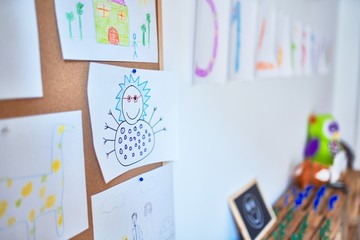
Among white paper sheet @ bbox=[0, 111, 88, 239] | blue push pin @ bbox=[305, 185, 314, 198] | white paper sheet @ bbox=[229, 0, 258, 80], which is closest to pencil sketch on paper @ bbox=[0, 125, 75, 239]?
white paper sheet @ bbox=[0, 111, 88, 239]

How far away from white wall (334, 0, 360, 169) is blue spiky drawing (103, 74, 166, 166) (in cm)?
271

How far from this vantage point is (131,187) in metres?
0.67

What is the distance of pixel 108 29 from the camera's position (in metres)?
0.57

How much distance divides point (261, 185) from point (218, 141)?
0.51 meters

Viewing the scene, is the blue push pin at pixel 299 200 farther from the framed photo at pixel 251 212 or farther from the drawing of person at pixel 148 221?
the drawing of person at pixel 148 221

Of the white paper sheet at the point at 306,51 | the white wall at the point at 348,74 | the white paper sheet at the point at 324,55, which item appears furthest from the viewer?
the white wall at the point at 348,74

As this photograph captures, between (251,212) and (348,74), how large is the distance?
7.61 ft

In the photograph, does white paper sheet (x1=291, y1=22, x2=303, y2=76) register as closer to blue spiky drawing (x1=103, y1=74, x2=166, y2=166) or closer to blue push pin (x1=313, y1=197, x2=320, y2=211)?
blue push pin (x1=313, y1=197, x2=320, y2=211)

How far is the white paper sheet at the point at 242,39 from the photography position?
41.3 inches

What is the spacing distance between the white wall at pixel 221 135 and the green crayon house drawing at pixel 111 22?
0.49 ft

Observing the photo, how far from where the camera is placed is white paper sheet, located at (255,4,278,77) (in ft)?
4.09

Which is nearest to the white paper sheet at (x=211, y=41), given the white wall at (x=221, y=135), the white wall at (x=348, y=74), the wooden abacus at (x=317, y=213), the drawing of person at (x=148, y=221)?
the white wall at (x=221, y=135)

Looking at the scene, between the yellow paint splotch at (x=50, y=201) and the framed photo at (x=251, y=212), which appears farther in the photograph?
the framed photo at (x=251, y=212)

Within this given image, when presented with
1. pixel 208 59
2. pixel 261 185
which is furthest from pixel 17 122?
pixel 261 185
